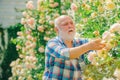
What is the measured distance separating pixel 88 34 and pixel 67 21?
Answer: 3.10 feet

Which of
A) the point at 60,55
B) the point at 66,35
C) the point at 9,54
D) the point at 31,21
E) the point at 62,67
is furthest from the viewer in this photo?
the point at 9,54

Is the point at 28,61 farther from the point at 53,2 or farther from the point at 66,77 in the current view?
the point at 66,77

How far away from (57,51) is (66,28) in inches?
9.1

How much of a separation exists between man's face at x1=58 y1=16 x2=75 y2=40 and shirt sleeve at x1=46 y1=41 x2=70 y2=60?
0.33 ft

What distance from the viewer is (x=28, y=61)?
6.07m

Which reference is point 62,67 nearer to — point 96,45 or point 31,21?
point 96,45

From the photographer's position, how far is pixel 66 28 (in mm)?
3428

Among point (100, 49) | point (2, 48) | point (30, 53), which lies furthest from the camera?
point (2, 48)

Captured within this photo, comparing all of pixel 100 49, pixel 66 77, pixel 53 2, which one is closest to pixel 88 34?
pixel 66 77

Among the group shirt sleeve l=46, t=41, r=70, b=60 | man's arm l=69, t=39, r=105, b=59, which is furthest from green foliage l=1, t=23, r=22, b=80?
man's arm l=69, t=39, r=105, b=59

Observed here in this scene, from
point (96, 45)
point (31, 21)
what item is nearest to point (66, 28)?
point (96, 45)

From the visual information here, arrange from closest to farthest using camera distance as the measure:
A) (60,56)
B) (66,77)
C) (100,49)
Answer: (100,49) < (60,56) < (66,77)

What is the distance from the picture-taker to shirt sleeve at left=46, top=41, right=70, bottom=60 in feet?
10.5

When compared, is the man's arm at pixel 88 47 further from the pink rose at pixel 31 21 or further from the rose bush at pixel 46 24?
the pink rose at pixel 31 21
